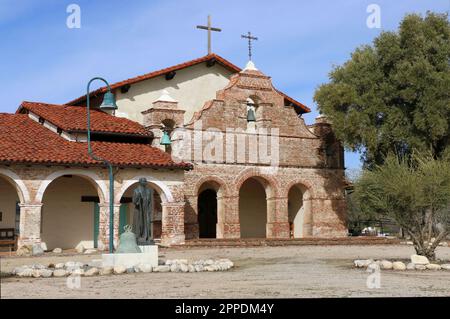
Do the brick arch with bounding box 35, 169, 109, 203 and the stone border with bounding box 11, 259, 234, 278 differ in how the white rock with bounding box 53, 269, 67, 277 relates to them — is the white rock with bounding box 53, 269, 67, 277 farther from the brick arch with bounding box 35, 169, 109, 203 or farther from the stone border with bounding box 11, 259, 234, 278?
the brick arch with bounding box 35, 169, 109, 203

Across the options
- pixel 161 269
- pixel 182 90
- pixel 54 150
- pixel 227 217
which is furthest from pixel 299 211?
pixel 161 269

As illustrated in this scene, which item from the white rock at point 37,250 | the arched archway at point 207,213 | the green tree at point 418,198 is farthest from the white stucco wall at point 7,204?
the green tree at point 418,198

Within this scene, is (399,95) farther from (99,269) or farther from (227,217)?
(99,269)

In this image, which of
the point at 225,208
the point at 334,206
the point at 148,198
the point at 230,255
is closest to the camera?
the point at 148,198

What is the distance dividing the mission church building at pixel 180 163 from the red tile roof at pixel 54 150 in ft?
0.15

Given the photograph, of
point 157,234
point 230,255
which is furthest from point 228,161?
point 230,255

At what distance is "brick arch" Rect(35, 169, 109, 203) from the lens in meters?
22.5

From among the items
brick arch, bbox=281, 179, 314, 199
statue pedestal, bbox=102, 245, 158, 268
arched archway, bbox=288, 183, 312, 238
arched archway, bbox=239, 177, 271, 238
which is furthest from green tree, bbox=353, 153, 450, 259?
arched archway, bbox=239, 177, 271, 238

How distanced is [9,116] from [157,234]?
27.4 feet

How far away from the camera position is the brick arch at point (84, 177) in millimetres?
22500

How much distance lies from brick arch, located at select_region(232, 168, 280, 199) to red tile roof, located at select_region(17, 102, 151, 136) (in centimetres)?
501

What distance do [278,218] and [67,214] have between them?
10348 millimetres

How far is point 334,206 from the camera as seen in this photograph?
104ft
